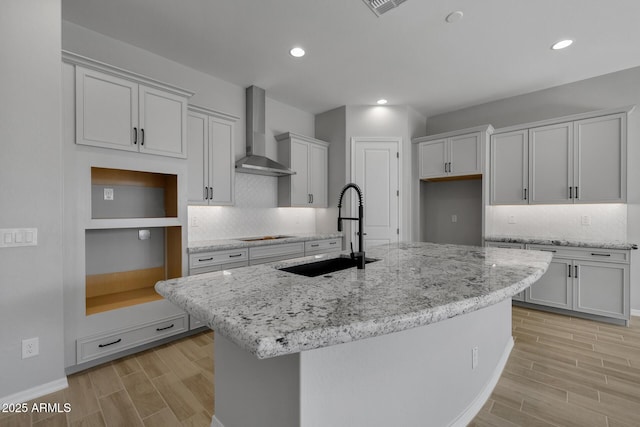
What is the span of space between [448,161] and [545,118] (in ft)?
4.31

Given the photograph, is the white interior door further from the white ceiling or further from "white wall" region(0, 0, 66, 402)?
"white wall" region(0, 0, 66, 402)

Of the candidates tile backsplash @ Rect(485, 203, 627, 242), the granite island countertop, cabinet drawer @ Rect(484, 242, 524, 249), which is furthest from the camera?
cabinet drawer @ Rect(484, 242, 524, 249)

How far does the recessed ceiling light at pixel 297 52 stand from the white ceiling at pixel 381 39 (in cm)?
7

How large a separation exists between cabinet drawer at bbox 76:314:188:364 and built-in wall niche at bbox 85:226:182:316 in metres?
0.22

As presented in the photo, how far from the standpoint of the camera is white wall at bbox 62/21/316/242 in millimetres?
2723

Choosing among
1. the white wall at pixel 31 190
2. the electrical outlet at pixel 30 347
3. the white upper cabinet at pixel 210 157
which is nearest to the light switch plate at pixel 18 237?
the white wall at pixel 31 190

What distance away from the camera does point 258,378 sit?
1.17m

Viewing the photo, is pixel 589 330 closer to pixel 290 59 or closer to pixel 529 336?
pixel 529 336

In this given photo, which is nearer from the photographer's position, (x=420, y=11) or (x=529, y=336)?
(x=420, y=11)

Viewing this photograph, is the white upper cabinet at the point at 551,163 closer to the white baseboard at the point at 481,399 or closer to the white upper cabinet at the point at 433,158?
the white upper cabinet at the point at 433,158

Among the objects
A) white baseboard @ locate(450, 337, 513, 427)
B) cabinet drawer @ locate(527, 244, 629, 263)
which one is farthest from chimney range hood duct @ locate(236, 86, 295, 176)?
cabinet drawer @ locate(527, 244, 629, 263)

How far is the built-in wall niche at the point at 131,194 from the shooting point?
262cm

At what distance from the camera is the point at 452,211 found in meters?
4.72

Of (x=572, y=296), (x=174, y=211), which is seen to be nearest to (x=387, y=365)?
(x=174, y=211)
